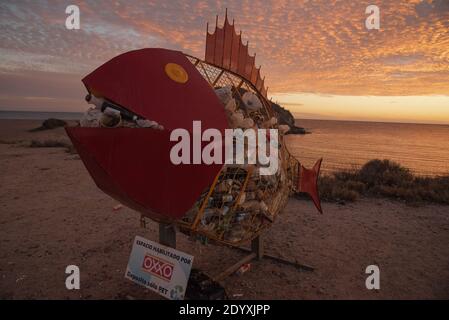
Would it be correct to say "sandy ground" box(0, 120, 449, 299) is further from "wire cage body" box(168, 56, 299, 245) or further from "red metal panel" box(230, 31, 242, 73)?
"red metal panel" box(230, 31, 242, 73)

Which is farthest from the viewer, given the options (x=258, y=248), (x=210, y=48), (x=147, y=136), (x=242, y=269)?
(x=258, y=248)

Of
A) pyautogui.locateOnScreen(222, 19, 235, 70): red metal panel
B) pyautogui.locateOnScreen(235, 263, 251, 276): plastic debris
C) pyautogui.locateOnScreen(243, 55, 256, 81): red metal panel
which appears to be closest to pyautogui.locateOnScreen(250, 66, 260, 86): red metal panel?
pyautogui.locateOnScreen(243, 55, 256, 81): red metal panel

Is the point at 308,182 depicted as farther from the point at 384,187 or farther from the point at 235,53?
the point at 384,187

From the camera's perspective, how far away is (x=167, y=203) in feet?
8.33

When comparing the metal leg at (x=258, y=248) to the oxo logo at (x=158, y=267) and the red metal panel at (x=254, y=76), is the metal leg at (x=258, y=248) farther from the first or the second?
the red metal panel at (x=254, y=76)

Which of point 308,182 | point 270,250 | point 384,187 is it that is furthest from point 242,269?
point 384,187

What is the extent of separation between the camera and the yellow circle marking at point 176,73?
2.72 meters

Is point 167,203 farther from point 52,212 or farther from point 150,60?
point 52,212

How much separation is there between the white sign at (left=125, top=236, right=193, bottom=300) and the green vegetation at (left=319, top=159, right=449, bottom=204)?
6.59 m

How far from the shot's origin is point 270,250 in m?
5.51

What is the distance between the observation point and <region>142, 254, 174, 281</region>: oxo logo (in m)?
3.09

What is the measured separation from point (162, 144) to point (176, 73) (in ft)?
2.60
